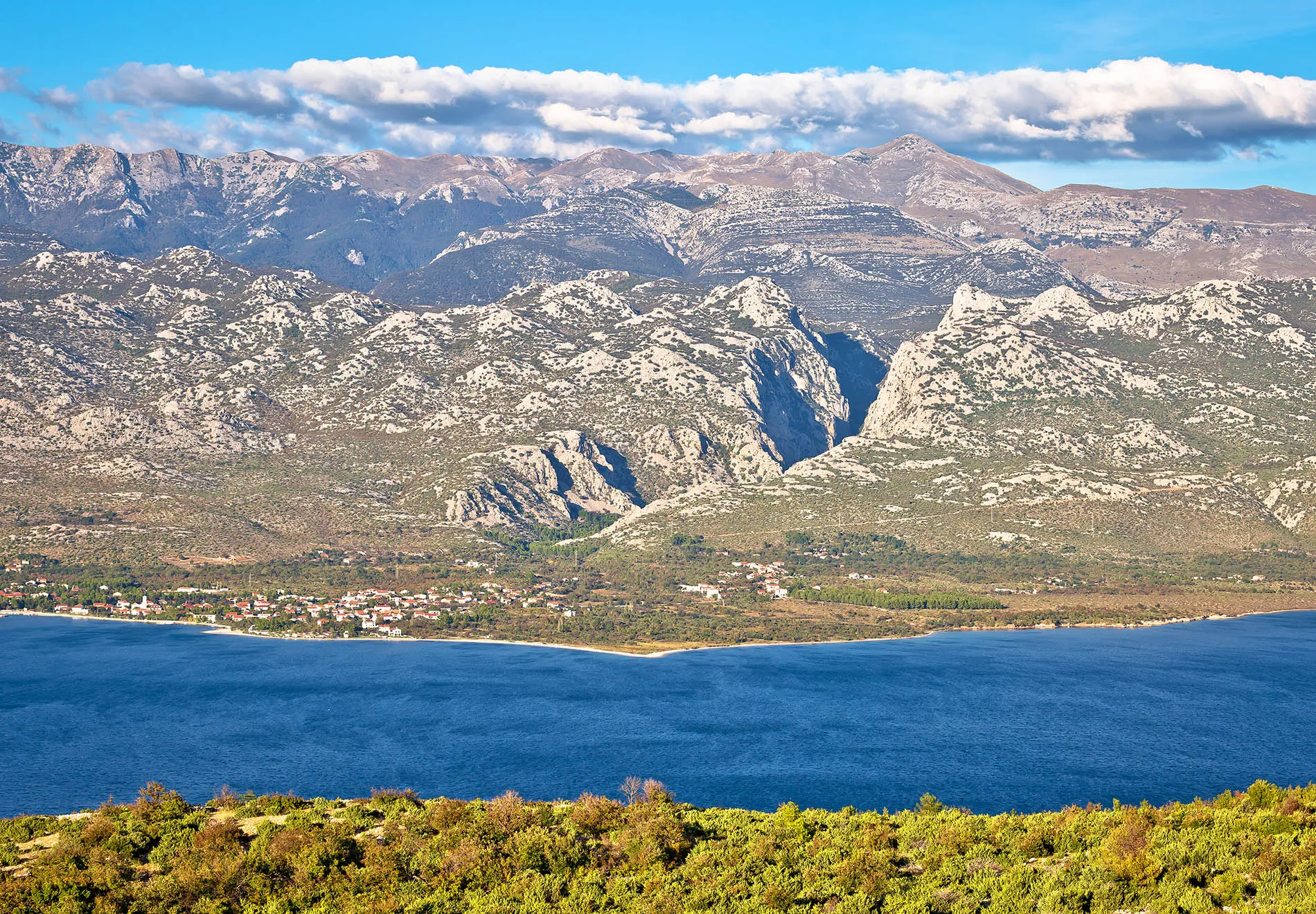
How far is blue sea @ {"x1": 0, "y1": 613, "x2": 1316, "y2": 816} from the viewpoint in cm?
11562

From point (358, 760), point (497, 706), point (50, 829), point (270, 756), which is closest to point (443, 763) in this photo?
point (358, 760)

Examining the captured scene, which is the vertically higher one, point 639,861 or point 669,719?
point 639,861

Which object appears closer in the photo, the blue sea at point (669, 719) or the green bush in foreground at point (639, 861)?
the green bush in foreground at point (639, 861)

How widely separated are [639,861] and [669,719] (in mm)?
92331

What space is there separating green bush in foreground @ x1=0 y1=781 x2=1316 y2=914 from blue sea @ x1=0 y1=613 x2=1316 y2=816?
4964 cm

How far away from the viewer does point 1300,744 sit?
13350 centimetres

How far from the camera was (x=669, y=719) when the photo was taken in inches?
5714

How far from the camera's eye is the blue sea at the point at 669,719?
379ft

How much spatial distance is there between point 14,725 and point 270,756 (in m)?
34.6

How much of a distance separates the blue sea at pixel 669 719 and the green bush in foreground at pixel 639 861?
49644 mm

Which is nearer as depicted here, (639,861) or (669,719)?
(639,861)

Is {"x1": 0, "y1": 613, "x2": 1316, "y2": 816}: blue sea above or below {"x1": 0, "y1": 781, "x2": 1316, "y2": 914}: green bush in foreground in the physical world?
below

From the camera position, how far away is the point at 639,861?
53.7 m

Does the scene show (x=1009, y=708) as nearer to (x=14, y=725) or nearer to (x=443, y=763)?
(x=443, y=763)
